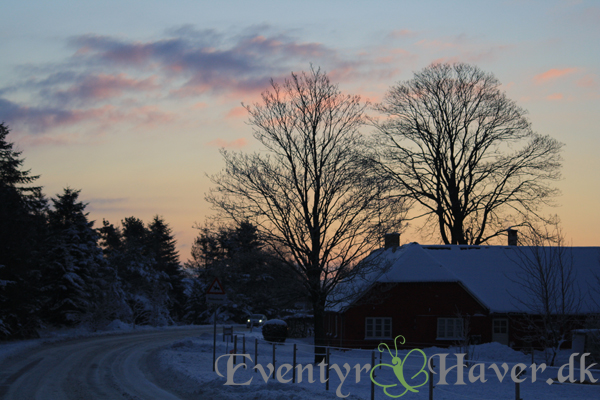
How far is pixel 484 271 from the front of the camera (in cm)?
3672

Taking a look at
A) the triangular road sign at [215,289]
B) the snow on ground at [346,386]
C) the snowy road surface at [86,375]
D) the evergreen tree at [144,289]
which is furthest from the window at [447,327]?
the evergreen tree at [144,289]

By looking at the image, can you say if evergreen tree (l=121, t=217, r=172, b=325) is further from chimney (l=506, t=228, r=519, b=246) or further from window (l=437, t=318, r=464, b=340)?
chimney (l=506, t=228, r=519, b=246)

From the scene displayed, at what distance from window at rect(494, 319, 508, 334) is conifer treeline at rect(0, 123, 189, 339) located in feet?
91.5

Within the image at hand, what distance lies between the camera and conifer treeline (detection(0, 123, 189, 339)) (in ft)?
107

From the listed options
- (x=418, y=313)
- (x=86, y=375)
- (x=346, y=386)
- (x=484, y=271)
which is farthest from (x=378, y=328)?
(x=86, y=375)

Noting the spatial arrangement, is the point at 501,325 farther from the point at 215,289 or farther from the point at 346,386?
the point at 346,386

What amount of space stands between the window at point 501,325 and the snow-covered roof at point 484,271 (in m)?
0.84

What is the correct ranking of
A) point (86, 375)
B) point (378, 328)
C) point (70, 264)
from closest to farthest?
point (86, 375) → point (378, 328) → point (70, 264)

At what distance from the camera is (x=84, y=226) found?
49281 millimetres

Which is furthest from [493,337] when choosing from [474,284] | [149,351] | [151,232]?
[151,232]

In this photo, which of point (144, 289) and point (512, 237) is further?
point (144, 289)

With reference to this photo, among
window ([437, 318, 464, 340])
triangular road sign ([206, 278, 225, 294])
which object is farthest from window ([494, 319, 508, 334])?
triangular road sign ([206, 278, 225, 294])

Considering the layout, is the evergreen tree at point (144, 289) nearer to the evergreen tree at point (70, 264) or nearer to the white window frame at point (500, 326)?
the evergreen tree at point (70, 264)

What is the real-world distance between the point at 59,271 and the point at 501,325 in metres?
34.1
